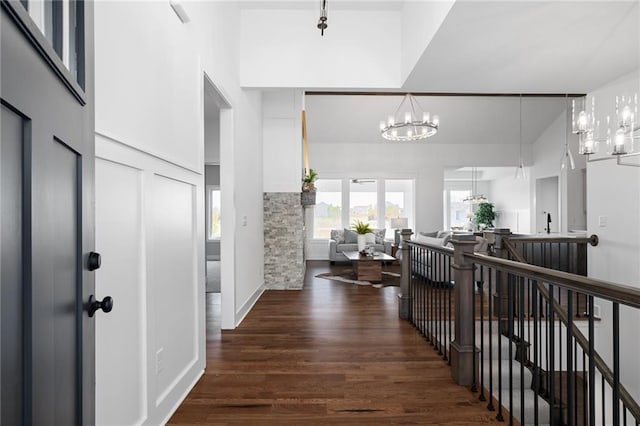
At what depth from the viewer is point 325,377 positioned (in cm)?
248

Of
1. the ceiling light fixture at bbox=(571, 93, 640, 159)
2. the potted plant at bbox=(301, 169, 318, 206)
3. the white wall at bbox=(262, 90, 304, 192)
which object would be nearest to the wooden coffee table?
the potted plant at bbox=(301, 169, 318, 206)

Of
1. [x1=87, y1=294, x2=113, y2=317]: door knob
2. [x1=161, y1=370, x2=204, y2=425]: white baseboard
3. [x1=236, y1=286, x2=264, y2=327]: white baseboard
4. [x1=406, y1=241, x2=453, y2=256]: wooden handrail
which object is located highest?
[x1=87, y1=294, x2=113, y2=317]: door knob

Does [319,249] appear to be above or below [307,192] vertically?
below

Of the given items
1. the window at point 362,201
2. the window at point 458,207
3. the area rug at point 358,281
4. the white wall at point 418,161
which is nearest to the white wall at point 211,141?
the white wall at point 418,161

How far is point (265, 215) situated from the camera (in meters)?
5.39

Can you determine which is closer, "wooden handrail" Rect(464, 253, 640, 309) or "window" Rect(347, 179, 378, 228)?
"wooden handrail" Rect(464, 253, 640, 309)

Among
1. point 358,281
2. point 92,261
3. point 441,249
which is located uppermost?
point 92,261

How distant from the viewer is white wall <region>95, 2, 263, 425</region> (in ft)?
4.73

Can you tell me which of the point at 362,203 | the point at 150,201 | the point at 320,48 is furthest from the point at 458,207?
the point at 150,201

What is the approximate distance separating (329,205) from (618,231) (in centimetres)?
656

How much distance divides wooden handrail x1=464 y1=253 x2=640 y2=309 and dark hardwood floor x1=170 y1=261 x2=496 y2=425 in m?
0.93

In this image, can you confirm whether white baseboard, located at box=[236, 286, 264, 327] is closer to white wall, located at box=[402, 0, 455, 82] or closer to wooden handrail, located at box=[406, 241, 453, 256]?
wooden handrail, located at box=[406, 241, 453, 256]

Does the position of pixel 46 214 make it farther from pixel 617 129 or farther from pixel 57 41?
pixel 617 129

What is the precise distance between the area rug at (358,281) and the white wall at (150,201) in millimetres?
3802
